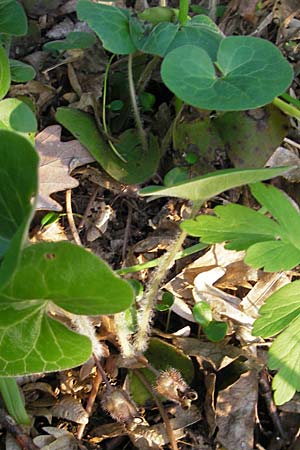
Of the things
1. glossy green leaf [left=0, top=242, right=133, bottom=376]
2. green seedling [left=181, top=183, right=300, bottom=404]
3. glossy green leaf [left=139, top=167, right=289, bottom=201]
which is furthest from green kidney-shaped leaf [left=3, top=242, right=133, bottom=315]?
green seedling [left=181, top=183, right=300, bottom=404]

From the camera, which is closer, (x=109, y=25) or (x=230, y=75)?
(x=230, y=75)

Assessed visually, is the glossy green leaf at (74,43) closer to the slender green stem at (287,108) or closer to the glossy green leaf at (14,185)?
the slender green stem at (287,108)

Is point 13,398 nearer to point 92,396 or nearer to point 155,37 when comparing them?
point 92,396

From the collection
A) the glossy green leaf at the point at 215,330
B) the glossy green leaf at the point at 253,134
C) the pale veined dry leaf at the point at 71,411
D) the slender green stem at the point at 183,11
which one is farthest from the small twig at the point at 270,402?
the slender green stem at the point at 183,11

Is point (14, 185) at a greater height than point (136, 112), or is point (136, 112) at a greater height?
point (14, 185)

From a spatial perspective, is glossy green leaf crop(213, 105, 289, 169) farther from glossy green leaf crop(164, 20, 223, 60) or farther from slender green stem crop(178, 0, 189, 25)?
slender green stem crop(178, 0, 189, 25)

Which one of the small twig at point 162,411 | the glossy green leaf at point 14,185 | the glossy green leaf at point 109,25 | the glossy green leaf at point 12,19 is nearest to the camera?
the glossy green leaf at point 14,185

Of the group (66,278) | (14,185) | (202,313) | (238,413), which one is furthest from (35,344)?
(238,413)
